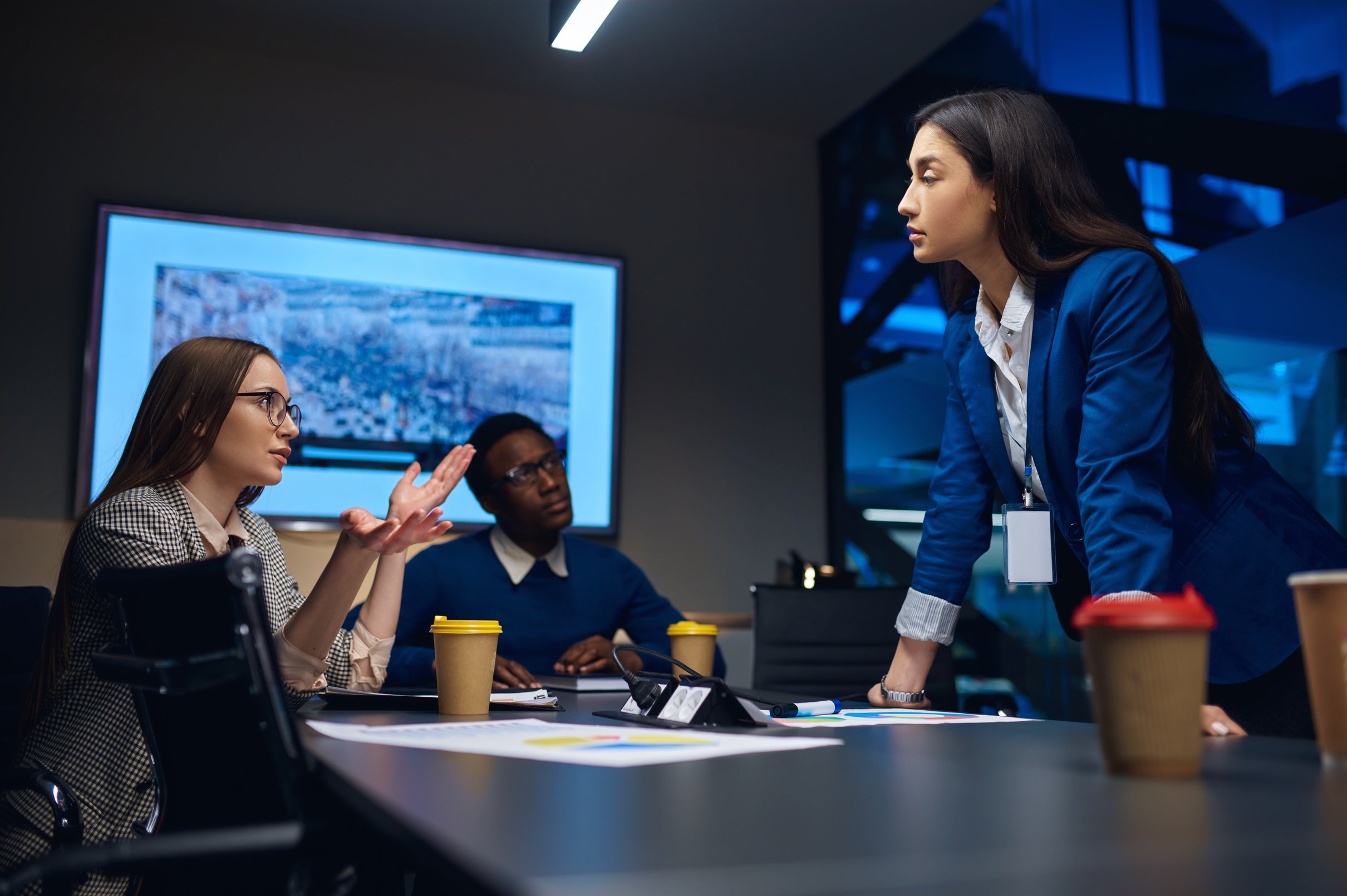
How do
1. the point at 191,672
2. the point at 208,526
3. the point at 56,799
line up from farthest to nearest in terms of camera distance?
the point at 208,526, the point at 56,799, the point at 191,672

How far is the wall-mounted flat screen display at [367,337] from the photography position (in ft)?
11.7

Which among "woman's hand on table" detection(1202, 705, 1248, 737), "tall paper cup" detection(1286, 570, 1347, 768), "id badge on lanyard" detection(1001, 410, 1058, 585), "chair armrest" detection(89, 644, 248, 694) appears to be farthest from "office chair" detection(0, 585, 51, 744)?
"tall paper cup" detection(1286, 570, 1347, 768)

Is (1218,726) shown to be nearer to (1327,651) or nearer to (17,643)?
(1327,651)

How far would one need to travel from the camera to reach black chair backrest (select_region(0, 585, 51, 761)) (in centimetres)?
203

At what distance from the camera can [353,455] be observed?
3793 millimetres

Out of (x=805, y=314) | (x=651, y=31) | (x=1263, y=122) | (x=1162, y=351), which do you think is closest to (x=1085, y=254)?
(x=1162, y=351)

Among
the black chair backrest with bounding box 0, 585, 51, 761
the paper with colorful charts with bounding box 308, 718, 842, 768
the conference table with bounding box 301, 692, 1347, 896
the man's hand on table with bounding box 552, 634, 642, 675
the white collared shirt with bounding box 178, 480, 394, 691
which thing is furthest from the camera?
the man's hand on table with bounding box 552, 634, 642, 675

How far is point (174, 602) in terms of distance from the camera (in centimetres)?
95

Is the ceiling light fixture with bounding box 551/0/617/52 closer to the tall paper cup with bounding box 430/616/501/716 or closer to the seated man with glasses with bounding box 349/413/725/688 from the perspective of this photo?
the seated man with glasses with bounding box 349/413/725/688

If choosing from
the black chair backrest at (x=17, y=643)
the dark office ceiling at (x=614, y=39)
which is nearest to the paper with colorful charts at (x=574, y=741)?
the black chair backrest at (x=17, y=643)

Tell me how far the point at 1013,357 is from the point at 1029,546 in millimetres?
288

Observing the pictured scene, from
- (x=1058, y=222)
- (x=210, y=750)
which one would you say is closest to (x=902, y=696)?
(x=1058, y=222)

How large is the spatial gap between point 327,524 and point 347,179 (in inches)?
53.0

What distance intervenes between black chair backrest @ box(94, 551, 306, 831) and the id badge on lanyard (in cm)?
95
